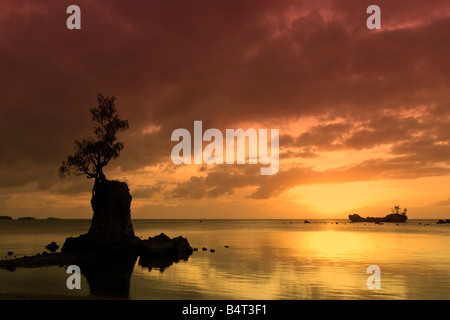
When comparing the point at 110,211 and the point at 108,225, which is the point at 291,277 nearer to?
the point at 108,225

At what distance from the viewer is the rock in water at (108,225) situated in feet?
185

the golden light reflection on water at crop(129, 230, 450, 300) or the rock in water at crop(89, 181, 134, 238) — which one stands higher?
the rock in water at crop(89, 181, 134, 238)

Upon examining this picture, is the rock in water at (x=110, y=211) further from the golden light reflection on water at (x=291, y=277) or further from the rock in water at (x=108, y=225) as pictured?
the golden light reflection on water at (x=291, y=277)

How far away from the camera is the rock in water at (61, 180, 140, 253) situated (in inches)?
2226

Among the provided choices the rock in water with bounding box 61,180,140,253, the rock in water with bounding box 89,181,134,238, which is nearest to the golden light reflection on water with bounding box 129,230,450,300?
the rock in water with bounding box 61,180,140,253

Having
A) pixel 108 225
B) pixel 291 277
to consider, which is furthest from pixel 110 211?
pixel 291 277

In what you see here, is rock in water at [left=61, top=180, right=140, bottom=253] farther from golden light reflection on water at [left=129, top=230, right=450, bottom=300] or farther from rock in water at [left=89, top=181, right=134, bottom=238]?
golden light reflection on water at [left=129, top=230, right=450, bottom=300]
